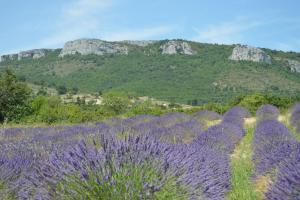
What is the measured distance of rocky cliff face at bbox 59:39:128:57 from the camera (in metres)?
158

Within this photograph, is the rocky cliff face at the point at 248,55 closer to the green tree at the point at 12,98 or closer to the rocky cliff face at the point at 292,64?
the rocky cliff face at the point at 292,64

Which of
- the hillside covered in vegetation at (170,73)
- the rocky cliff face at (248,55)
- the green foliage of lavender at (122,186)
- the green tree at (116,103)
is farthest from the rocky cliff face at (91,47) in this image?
the green foliage of lavender at (122,186)

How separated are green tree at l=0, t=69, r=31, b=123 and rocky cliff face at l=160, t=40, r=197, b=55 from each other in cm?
10554

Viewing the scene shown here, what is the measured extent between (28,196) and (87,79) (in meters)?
116

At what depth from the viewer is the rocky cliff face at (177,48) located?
139 metres

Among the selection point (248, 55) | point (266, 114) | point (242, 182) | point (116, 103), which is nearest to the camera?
point (242, 182)

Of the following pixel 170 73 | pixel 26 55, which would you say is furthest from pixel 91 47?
pixel 170 73

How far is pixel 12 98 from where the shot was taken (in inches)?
1299

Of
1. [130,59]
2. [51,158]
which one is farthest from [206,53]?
[51,158]

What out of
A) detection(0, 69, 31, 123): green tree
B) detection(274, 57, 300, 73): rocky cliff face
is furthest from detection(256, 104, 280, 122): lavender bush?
detection(274, 57, 300, 73): rocky cliff face

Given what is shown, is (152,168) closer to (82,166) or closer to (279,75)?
(82,166)

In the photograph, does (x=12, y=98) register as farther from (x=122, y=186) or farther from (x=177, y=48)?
(x=177, y=48)

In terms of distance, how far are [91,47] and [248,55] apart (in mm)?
60388

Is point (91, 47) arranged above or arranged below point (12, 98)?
above
